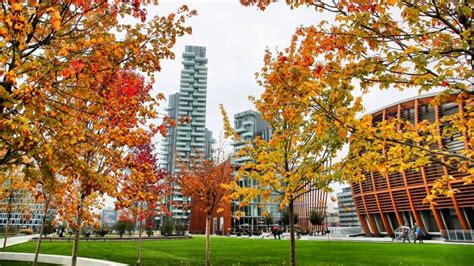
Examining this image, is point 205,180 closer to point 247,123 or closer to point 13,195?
point 13,195

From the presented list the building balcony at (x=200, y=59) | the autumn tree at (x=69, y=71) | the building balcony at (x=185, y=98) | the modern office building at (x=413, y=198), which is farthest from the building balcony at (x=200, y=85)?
the autumn tree at (x=69, y=71)

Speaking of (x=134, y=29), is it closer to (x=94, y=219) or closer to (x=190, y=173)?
(x=94, y=219)

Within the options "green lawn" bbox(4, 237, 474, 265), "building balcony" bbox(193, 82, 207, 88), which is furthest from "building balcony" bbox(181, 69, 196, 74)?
"green lawn" bbox(4, 237, 474, 265)

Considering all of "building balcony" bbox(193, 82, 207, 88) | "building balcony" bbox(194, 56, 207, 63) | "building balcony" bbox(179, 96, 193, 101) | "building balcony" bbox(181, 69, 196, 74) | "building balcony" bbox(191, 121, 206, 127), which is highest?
"building balcony" bbox(194, 56, 207, 63)

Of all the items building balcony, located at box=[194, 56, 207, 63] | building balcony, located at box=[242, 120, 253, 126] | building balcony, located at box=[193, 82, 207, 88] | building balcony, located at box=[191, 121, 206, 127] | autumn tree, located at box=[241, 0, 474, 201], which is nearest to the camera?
autumn tree, located at box=[241, 0, 474, 201]

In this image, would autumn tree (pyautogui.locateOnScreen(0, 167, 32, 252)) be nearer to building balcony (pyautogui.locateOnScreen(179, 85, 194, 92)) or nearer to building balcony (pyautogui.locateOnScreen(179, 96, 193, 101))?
building balcony (pyautogui.locateOnScreen(179, 96, 193, 101))

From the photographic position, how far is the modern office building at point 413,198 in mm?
39531

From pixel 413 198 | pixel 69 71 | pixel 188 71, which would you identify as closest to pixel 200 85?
pixel 188 71

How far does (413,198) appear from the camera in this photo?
147ft

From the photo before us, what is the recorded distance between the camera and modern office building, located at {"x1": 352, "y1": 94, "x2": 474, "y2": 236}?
130 ft

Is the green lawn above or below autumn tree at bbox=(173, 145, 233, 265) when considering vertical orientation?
below

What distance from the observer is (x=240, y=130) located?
486 ft

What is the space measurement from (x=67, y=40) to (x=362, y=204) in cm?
5568

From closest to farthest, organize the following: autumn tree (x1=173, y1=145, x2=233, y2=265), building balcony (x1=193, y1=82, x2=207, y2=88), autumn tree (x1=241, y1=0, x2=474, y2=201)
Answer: autumn tree (x1=241, y1=0, x2=474, y2=201), autumn tree (x1=173, y1=145, x2=233, y2=265), building balcony (x1=193, y1=82, x2=207, y2=88)
